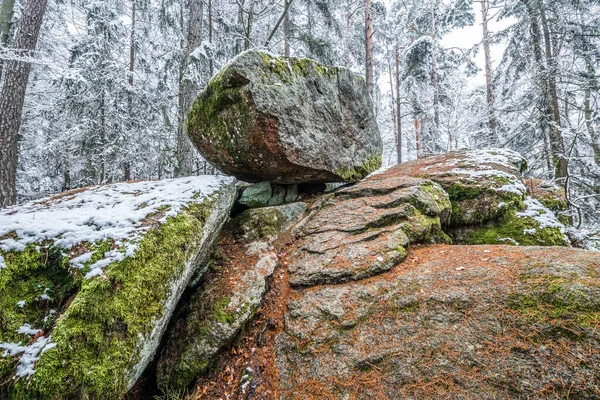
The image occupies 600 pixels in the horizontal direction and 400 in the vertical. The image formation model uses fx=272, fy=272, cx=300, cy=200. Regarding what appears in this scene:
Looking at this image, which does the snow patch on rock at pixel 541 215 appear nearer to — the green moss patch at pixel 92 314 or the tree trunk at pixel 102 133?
the green moss patch at pixel 92 314

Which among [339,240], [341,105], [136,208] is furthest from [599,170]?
[136,208]

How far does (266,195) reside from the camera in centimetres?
487

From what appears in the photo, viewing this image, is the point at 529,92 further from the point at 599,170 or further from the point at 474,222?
the point at 474,222

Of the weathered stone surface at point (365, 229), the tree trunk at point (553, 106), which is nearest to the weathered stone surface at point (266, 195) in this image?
the weathered stone surface at point (365, 229)

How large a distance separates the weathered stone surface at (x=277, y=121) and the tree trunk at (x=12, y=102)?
430cm

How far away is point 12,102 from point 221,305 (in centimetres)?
655

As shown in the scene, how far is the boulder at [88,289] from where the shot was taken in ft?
6.30

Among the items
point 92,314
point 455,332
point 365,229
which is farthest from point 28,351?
point 365,229

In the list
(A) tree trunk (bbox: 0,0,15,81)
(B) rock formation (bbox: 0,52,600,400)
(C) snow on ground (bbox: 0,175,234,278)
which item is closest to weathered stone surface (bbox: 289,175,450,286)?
(B) rock formation (bbox: 0,52,600,400)

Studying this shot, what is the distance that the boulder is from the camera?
1.92m

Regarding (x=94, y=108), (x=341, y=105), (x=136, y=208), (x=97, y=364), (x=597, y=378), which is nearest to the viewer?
(x=597, y=378)

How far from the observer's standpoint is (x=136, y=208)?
3.21m

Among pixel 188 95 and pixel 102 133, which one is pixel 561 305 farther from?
pixel 102 133

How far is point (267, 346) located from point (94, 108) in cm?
1224
